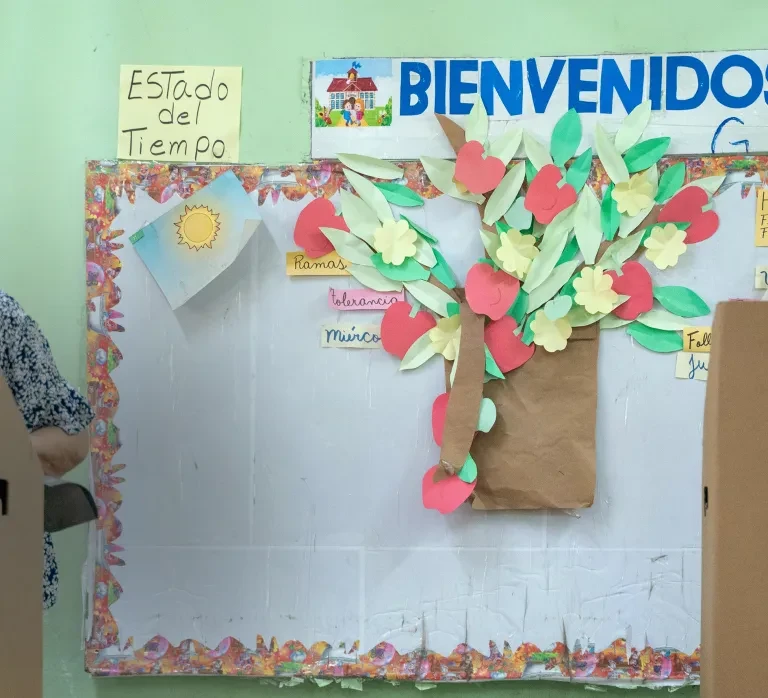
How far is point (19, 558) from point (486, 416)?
70 cm

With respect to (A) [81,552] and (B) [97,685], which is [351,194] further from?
Result: (B) [97,685]

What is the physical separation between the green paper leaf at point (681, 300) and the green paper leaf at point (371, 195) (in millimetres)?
428

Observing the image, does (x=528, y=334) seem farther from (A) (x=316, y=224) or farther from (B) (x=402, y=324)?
(A) (x=316, y=224)

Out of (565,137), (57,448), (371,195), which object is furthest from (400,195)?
(57,448)

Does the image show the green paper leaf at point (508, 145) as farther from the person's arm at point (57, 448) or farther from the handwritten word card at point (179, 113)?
the person's arm at point (57, 448)

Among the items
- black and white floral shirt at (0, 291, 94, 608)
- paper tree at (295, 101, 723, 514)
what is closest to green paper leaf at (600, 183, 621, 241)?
paper tree at (295, 101, 723, 514)

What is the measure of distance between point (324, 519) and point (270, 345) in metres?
0.29

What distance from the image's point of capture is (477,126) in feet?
3.80

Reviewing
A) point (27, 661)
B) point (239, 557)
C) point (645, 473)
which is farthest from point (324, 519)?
point (27, 661)

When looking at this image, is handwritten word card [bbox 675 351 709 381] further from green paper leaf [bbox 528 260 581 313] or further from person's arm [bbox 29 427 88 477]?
person's arm [bbox 29 427 88 477]

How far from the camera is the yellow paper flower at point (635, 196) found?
3.73 ft

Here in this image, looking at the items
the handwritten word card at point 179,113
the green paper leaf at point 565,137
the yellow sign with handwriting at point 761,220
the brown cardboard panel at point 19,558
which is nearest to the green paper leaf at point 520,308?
Result: the green paper leaf at point 565,137

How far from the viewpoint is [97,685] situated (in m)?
1.23

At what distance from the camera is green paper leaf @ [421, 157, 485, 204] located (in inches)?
45.7
